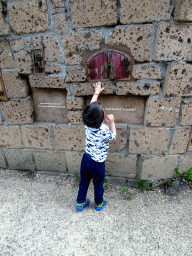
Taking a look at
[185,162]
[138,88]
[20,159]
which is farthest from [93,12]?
[20,159]

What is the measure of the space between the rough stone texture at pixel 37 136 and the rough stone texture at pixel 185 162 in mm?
1919

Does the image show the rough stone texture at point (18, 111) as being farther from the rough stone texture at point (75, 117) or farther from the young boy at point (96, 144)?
the young boy at point (96, 144)

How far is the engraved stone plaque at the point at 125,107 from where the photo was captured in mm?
2234

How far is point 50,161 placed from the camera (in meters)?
2.74

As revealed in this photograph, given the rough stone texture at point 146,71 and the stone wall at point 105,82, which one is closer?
the stone wall at point 105,82

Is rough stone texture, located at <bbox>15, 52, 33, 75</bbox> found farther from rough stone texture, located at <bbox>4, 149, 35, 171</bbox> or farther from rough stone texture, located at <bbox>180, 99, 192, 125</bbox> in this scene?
rough stone texture, located at <bbox>180, 99, 192, 125</bbox>

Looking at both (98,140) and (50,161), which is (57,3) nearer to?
(98,140)

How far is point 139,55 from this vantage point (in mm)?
1942

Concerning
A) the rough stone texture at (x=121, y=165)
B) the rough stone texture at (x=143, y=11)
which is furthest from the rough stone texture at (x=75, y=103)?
the rough stone texture at (x=143, y=11)

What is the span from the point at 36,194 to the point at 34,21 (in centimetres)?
226

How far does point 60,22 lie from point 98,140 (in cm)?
142

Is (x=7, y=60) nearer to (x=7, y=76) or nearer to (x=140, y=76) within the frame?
(x=7, y=76)

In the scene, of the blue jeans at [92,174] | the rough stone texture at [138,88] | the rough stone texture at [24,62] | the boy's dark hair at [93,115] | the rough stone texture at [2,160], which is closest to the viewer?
the boy's dark hair at [93,115]

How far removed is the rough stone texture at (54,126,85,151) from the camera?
243 centimetres
